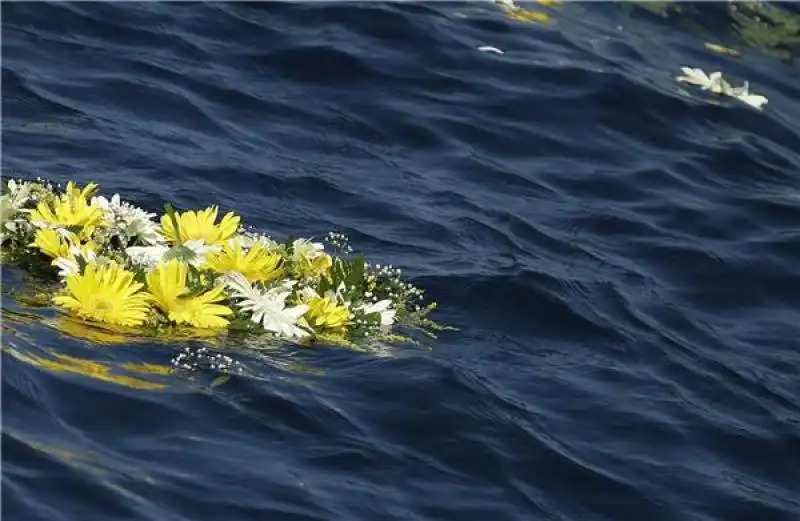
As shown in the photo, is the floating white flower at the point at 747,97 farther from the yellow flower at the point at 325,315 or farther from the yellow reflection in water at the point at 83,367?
the yellow reflection in water at the point at 83,367

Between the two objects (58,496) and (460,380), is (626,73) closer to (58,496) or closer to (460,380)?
(460,380)

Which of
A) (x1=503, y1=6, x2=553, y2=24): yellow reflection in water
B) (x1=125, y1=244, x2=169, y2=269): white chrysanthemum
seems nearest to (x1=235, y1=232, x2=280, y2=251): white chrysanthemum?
(x1=125, y1=244, x2=169, y2=269): white chrysanthemum

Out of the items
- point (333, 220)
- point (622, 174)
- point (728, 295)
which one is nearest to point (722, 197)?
point (622, 174)

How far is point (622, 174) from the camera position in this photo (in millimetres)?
10820

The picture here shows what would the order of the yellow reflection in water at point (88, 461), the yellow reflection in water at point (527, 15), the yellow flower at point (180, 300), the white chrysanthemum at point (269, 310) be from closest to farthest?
the yellow reflection in water at point (88, 461) < the yellow flower at point (180, 300) < the white chrysanthemum at point (269, 310) < the yellow reflection in water at point (527, 15)

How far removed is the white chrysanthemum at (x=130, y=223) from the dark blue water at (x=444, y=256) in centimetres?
63

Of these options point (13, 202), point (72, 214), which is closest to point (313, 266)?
point (72, 214)

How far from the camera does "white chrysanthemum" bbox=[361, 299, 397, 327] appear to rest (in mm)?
7566

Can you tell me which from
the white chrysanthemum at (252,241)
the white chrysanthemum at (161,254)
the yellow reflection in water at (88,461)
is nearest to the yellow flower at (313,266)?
the white chrysanthemum at (252,241)

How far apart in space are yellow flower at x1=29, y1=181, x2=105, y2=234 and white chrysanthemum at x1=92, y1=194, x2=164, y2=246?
0.21 feet

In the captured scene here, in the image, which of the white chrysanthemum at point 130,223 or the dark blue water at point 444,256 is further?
the white chrysanthemum at point 130,223

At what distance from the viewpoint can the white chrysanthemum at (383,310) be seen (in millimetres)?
7566

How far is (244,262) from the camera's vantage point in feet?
24.2

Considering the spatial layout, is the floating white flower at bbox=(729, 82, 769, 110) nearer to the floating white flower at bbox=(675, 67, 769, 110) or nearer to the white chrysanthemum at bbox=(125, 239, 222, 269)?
the floating white flower at bbox=(675, 67, 769, 110)
